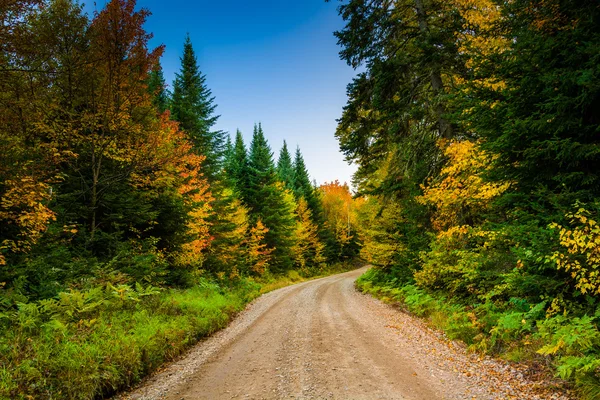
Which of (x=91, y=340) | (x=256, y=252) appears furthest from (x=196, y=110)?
(x=91, y=340)

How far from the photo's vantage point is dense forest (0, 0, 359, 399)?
5688 millimetres

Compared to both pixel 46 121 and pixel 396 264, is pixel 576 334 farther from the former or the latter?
pixel 46 121

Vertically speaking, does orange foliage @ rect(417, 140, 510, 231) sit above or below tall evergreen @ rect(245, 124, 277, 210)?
below

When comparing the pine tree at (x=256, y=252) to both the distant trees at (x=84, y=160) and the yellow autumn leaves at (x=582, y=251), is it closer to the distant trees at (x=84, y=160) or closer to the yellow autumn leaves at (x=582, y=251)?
the distant trees at (x=84, y=160)

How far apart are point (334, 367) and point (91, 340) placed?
5.40 m

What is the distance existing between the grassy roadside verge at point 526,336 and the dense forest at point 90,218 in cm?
777

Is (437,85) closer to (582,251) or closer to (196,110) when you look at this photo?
(582,251)

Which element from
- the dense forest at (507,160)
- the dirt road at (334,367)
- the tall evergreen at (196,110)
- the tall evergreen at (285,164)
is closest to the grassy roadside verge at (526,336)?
the dense forest at (507,160)

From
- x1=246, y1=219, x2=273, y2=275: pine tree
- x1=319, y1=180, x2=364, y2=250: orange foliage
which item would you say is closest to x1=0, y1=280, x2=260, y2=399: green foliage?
x1=246, y1=219, x2=273, y2=275: pine tree

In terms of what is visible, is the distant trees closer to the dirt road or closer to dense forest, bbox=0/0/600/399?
dense forest, bbox=0/0/600/399

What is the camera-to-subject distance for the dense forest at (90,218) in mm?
5688

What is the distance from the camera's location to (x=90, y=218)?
35.0 ft

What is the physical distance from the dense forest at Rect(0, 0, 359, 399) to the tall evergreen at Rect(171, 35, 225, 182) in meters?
4.43

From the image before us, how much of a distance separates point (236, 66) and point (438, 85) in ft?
117
